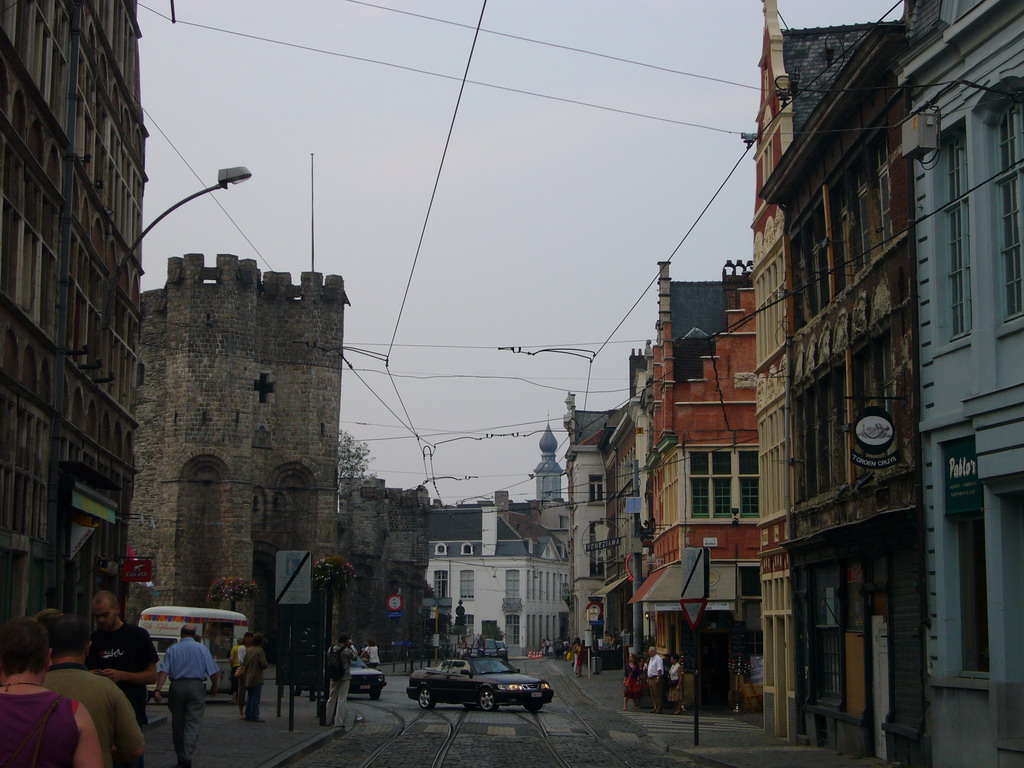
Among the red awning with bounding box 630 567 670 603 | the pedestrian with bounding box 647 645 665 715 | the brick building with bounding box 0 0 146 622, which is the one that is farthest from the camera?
the red awning with bounding box 630 567 670 603

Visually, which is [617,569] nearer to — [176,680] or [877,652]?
[877,652]

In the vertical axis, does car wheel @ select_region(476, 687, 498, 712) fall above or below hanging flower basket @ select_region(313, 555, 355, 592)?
below

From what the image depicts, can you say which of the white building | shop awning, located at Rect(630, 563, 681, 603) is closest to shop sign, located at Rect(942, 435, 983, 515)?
shop awning, located at Rect(630, 563, 681, 603)

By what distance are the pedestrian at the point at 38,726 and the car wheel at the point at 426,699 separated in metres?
26.8

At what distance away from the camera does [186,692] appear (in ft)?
45.4

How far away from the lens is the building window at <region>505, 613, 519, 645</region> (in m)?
114

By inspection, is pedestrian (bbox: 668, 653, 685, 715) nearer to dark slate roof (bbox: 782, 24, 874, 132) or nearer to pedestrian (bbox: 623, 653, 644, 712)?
pedestrian (bbox: 623, 653, 644, 712)

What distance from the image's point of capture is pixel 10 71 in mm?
18281

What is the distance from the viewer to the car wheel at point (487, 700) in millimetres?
30062

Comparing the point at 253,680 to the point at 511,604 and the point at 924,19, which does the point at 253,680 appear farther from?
the point at 511,604

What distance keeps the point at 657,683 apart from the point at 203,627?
13.2 m

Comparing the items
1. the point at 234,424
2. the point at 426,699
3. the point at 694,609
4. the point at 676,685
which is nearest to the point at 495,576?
the point at 234,424

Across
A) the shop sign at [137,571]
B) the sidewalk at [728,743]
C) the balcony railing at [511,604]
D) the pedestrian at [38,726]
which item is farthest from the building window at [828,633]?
the balcony railing at [511,604]

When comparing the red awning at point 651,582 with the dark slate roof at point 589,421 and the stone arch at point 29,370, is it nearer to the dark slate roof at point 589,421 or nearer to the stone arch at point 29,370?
the stone arch at point 29,370
